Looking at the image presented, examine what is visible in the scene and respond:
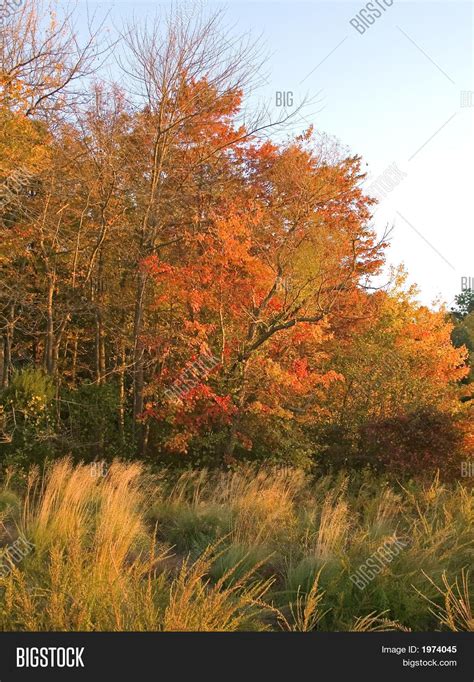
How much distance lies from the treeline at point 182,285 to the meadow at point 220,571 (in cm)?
493

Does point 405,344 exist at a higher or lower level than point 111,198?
lower

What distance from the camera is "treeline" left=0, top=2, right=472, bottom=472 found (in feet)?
45.7

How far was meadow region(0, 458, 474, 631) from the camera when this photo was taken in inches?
185

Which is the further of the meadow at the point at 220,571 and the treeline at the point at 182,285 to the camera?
the treeline at the point at 182,285

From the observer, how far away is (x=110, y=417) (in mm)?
15367

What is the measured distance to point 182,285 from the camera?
550 inches

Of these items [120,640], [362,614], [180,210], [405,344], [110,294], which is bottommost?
[362,614]

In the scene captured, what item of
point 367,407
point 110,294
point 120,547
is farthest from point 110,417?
point 120,547

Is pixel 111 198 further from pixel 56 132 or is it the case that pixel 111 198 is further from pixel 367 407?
pixel 367 407

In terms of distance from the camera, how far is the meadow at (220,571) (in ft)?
15.4

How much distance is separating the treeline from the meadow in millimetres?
4928

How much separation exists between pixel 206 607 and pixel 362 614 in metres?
1.76

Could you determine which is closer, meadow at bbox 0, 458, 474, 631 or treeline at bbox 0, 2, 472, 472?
meadow at bbox 0, 458, 474, 631

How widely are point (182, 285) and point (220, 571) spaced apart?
8.36 meters
